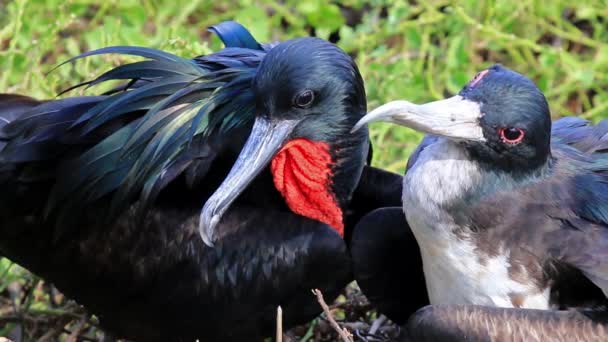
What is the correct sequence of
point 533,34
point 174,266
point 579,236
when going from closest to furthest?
point 579,236 < point 174,266 < point 533,34

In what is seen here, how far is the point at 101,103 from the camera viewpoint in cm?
349

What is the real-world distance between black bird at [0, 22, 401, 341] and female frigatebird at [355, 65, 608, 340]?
0.34 metres

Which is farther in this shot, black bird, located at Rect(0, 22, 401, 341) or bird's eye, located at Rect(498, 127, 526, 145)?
black bird, located at Rect(0, 22, 401, 341)

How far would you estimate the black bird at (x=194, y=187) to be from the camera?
11.0ft

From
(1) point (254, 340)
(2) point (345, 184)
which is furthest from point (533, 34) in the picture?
(1) point (254, 340)

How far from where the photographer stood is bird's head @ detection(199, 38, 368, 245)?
329 cm

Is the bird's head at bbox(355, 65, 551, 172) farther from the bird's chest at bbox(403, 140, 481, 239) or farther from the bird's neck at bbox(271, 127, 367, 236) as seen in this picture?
the bird's neck at bbox(271, 127, 367, 236)

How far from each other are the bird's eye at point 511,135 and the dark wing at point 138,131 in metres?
0.73

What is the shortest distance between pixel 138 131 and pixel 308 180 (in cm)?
45

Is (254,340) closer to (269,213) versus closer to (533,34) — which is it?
(269,213)

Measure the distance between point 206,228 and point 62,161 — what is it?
0.53m

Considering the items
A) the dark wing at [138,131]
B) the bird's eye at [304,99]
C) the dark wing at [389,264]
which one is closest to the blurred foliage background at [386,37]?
the dark wing at [138,131]

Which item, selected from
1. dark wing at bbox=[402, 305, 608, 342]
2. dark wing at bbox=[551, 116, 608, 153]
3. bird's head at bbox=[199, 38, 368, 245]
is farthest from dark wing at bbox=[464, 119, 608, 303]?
bird's head at bbox=[199, 38, 368, 245]

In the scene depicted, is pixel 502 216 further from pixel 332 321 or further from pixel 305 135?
pixel 305 135
